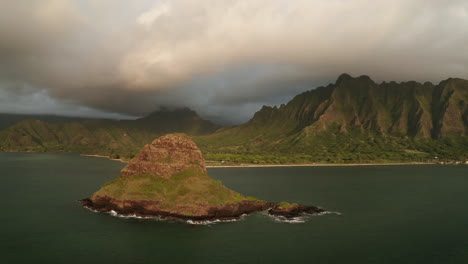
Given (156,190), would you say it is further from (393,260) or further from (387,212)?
(387,212)

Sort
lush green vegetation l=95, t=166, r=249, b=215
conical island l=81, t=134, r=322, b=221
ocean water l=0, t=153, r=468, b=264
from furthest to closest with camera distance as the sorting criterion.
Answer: lush green vegetation l=95, t=166, r=249, b=215 < conical island l=81, t=134, r=322, b=221 < ocean water l=0, t=153, r=468, b=264

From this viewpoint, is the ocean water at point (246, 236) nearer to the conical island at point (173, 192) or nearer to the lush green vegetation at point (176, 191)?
the conical island at point (173, 192)

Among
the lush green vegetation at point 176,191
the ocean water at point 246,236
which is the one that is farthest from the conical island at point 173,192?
the ocean water at point 246,236

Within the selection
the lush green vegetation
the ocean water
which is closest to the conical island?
the lush green vegetation

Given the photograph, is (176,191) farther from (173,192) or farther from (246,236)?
(246,236)

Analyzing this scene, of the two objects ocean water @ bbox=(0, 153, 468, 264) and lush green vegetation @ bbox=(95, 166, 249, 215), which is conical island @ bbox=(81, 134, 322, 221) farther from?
ocean water @ bbox=(0, 153, 468, 264)

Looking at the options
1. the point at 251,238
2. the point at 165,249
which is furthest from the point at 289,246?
the point at 165,249

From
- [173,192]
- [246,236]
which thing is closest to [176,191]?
[173,192]

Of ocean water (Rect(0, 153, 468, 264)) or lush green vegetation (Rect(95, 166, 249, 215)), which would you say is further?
lush green vegetation (Rect(95, 166, 249, 215))
